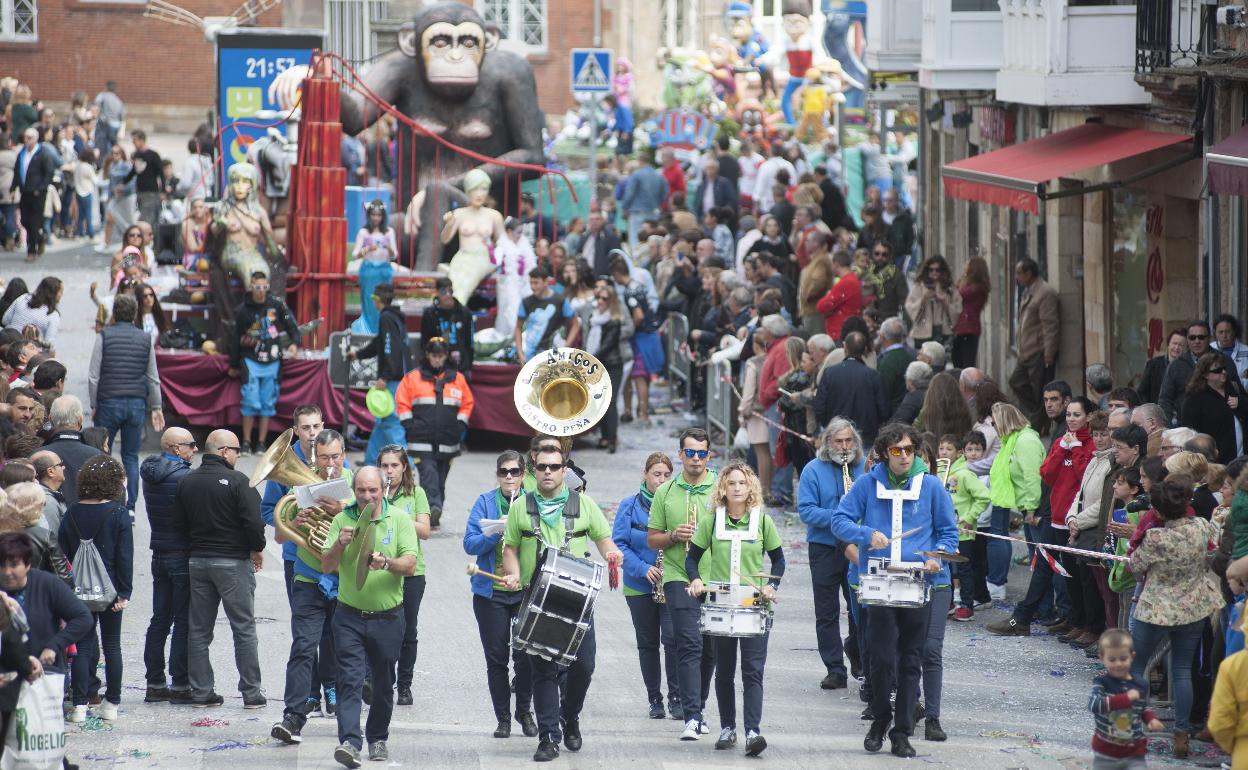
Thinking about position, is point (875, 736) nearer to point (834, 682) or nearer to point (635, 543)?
point (834, 682)

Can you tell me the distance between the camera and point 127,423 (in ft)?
55.5

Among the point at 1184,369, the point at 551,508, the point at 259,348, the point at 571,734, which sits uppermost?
the point at 1184,369

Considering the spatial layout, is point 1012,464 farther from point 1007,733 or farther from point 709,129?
point 709,129

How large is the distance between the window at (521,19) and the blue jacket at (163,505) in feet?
124

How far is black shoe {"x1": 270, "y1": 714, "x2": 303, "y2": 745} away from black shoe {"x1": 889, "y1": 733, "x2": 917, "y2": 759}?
3.08m

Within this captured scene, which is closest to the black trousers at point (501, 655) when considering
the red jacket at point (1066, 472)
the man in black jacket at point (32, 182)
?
the red jacket at point (1066, 472)

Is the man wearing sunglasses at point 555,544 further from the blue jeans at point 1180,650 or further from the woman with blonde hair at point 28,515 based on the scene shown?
the blue jeans at point 1180,650

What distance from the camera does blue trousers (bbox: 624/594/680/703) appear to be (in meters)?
11.4

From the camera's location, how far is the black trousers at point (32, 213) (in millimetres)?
29969

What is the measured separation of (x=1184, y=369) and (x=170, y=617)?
7.03m

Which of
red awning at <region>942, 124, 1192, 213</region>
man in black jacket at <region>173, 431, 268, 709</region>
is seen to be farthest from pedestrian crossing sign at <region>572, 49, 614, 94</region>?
man in black jacket at <region>173, 431, 268, 709</region>

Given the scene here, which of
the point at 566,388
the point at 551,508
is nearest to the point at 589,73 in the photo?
the point at 566,388

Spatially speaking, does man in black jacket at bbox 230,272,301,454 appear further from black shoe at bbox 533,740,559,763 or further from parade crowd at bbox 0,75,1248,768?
black shoe at bbox 533,740,559,763

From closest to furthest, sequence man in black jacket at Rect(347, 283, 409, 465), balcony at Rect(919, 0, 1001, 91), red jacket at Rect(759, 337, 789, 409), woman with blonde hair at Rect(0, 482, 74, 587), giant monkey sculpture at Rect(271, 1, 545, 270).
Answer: woman with blonde hair at Rect(0, 482, 74, 587) → red jacket at Rect(759, 337, 789, 409) → man in black jacket at Rect(347, 283, 409, 465) → balcony at Rect(919, 0, 1001, 91) → giant monkey sculpture at Rect(271, 1, 545, 270)
